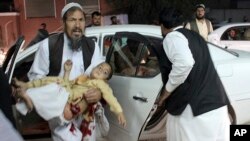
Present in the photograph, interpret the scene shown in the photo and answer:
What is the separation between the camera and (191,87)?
10.5 feet

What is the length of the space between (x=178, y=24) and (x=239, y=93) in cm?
159

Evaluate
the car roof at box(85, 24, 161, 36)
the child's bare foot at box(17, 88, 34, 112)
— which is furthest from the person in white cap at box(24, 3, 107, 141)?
the car roof at box(85, 24, 161, 36)

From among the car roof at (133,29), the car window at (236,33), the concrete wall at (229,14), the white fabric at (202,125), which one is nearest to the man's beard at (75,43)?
the white fabric at (202,125)

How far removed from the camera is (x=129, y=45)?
4.34 m

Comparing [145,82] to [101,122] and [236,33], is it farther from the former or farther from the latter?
[236,33]

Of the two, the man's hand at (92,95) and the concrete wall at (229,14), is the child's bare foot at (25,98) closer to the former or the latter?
the man's hand at (92,95)

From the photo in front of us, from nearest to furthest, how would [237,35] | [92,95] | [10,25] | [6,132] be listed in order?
1. [6,132]
2. [92,95]
3. [237,35]
4. [10,25]

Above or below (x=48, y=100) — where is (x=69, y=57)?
above

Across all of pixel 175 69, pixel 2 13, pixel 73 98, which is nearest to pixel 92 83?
pixel 73 98

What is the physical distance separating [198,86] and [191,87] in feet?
0.16

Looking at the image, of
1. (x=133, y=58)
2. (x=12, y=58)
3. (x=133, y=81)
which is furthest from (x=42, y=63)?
(x=133, y=58)

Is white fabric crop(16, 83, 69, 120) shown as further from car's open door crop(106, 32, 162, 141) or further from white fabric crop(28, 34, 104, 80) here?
car's open door crop(106, 32, 162, 141)

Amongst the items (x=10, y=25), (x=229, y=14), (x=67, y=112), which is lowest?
(x=67, y=112)

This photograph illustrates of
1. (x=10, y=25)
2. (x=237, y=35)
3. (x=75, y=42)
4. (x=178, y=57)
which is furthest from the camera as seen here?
(x=10, y=25)
